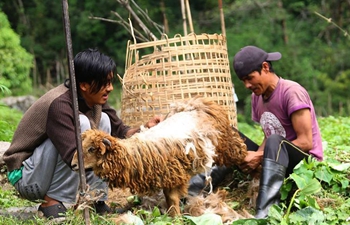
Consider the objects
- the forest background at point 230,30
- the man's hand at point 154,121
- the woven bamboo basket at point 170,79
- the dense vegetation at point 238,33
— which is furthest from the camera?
the forest background at point 230,30

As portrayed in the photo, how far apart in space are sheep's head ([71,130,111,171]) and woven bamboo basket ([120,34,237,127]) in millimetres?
928

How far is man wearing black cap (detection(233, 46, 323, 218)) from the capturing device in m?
3.73

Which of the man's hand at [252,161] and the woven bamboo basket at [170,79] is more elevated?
the woven bamboo basket at [170,79]

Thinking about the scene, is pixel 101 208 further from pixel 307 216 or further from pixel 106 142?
pixel 307 216

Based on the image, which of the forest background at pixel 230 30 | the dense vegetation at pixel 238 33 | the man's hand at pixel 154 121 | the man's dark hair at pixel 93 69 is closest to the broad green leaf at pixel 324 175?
the man's hand at pixel 154 121

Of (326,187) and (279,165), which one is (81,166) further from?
(326,187)

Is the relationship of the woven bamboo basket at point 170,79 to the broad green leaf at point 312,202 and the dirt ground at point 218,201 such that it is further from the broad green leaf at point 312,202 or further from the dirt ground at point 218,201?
the broad green leaf at point 312,202

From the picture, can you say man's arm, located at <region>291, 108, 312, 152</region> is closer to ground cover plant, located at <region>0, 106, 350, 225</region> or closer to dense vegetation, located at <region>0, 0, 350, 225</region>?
ground cover plant, located at <region>0, 106, 350, 225</region>

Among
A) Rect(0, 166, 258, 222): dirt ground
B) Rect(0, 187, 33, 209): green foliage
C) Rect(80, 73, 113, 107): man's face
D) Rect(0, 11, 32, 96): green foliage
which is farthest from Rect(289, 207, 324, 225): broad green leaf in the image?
Rect(0, 11, 32, 96): green foliage

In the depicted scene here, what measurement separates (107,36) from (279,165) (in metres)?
14.6

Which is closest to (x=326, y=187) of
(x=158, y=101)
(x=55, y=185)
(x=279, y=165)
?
(x=279, y=165)

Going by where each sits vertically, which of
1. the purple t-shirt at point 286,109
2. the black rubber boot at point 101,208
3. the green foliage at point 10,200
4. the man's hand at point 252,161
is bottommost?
the green foliage at point 10,200

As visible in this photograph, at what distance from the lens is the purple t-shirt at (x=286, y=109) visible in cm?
389

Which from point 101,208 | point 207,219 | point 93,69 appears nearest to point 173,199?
point 207,219
